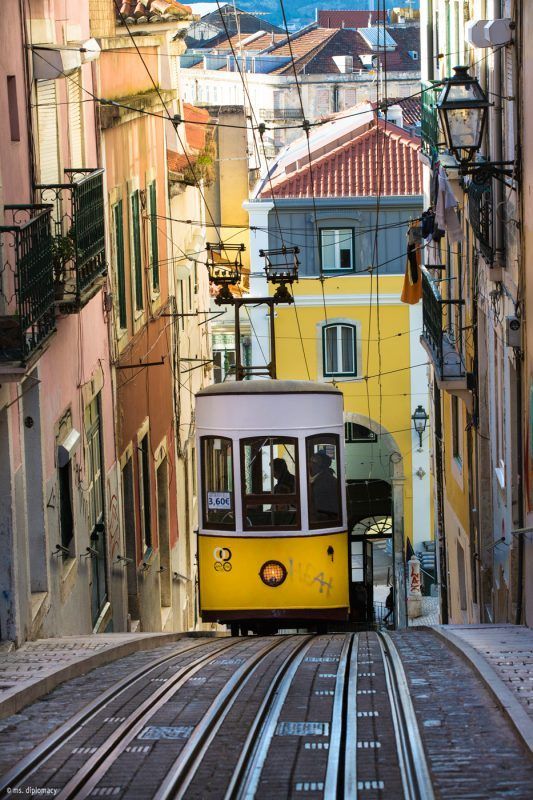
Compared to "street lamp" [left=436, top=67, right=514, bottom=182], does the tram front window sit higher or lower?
lower

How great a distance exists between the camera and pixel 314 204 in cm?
3133

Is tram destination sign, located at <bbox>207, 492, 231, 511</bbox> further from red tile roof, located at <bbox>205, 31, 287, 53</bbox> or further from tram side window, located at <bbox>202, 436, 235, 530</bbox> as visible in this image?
red tile roof, located at <bbox>205, 31, 287, 53</bbox>

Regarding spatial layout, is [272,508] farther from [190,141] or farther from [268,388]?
[190,141]

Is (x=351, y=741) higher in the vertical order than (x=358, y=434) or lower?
higher

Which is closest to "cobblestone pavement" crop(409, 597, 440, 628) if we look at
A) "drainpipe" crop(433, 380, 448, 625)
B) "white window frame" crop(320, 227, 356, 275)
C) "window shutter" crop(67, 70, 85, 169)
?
"drainpipe" crop(433, 380, 448, 625)

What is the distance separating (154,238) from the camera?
22.8 m

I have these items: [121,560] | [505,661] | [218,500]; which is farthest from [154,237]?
[505,661]

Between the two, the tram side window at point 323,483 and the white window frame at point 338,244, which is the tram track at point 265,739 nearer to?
the tram side window at point 323,483

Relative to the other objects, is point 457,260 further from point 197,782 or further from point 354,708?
point 197,782

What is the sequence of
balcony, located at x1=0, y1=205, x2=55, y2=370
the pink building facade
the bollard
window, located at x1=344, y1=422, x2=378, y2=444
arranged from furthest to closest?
1. window, located at x1=344, y1=422, x2=378, y2=444
2. the bollard
3. the pink building facade
4. balcony, located at x1=0, y1=205, x2=55, y2=370

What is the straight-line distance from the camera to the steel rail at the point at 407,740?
634cm

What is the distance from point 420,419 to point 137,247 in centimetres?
1266

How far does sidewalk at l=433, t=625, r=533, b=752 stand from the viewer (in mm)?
7465

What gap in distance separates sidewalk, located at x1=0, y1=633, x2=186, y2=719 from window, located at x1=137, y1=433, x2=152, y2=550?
659cm
